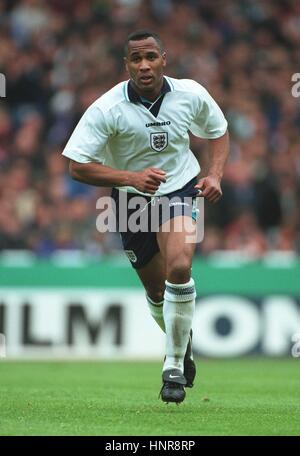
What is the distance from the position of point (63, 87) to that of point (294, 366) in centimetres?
640

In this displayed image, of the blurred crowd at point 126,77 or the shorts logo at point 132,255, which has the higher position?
the blurred crowd at point 126,77

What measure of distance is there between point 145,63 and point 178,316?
170cm

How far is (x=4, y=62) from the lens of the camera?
16.9 metres

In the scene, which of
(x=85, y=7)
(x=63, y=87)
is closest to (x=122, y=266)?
(x=63, y=87)

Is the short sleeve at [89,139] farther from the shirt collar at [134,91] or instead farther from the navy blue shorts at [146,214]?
the navy blue shorts at [146,214]

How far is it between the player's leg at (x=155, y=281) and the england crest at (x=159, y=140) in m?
0.81

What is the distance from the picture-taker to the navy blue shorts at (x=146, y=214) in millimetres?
7805

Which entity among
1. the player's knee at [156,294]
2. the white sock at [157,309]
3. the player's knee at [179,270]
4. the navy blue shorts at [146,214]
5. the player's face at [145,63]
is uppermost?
the player's face at [145,63]

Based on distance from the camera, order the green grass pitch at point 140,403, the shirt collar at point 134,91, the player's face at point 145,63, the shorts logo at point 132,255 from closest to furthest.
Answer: the green grass pitch at point 140,403 < the player's face at point 145,63 < the shirt collar at point 134,91 < the shorts logo at point 132,255

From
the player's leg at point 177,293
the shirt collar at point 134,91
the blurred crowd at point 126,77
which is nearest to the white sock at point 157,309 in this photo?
the player's leg at point 177,293

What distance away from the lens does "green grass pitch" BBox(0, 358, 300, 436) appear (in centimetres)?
659

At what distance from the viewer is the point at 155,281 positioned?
836 cm

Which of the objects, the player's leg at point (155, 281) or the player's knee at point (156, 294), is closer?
the player's leg at point (155, 281)

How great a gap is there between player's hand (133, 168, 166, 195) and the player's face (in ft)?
2.03
